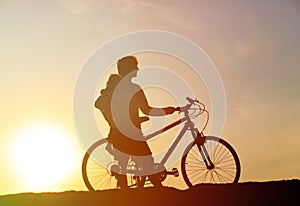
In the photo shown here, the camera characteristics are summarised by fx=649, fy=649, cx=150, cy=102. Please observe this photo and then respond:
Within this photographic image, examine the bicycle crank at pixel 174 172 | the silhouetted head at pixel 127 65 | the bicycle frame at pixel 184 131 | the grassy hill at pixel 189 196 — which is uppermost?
the silhouetted head at pixel 127 65

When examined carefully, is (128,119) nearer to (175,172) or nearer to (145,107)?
(145,107)

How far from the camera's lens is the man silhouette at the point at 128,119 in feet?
27.7

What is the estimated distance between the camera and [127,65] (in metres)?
8.48

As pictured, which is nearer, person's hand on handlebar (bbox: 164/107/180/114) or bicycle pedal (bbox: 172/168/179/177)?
person's hand on handlebar (bbox: 164/107/180/114)

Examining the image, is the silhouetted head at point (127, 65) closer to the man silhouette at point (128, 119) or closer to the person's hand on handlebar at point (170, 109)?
the man silhouette at point (128, 119)

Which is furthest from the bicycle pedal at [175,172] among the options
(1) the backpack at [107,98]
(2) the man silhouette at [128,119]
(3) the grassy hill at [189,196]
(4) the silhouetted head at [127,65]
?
(4) the silhouetted head at [127,65]

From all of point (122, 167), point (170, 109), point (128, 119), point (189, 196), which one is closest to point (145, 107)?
point (128, 119)

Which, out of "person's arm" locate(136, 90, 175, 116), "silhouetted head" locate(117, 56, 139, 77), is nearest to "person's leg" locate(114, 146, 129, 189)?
"person's arm" locate(136, 90, 175, 116)

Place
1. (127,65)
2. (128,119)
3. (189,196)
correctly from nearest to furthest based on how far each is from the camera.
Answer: (189,196), (127,65), (128,119)

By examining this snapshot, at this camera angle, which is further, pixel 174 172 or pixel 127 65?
pixel 174 172

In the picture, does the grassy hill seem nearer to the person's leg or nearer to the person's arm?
the person's leg

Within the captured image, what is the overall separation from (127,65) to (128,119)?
72 centimetres

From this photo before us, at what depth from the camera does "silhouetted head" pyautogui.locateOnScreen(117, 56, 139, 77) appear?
27.7 feet

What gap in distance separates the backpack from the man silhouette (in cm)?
3
